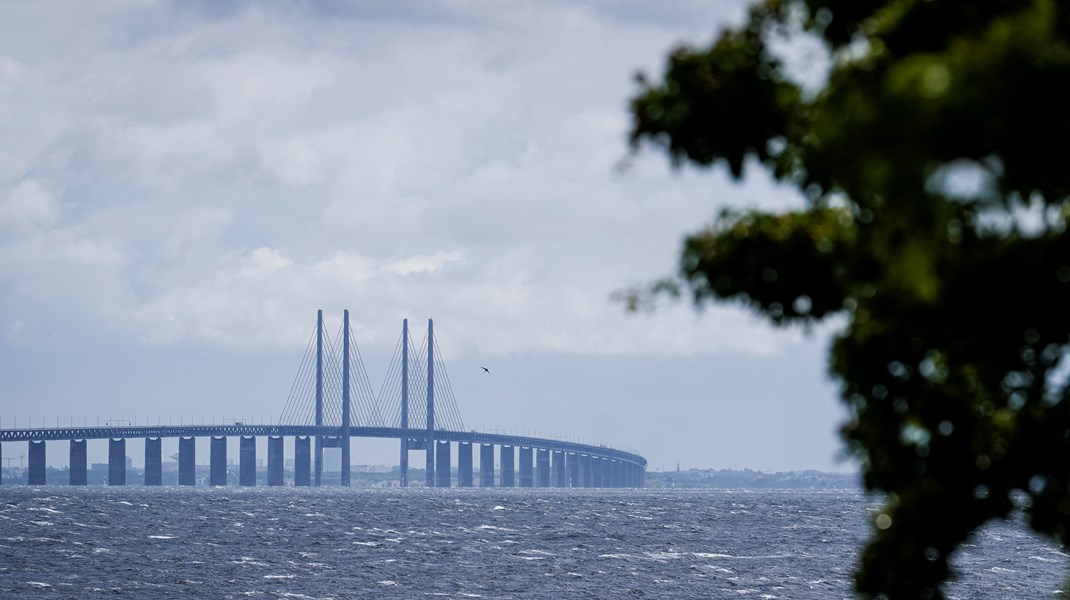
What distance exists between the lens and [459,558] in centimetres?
6119

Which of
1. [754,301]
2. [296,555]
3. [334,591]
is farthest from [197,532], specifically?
[754,301]

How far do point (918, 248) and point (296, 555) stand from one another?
56.5 m

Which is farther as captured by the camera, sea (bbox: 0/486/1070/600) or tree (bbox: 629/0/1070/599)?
sea (bbox: 0/486/1070/600)

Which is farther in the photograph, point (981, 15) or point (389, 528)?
point (389, 528)

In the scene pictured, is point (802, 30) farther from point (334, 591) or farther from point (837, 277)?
point (334, 591)

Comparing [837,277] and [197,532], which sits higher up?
[837,277]

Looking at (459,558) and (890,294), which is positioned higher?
(890,294)

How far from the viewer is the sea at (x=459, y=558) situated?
49.0 metres

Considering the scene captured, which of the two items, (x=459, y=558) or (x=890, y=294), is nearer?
(x=890, y=294)

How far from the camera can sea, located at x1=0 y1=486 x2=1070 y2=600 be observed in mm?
48969

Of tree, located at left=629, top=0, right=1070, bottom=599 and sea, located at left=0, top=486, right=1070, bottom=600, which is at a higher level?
tree, located at left=629, top=0, right=1070, bottom=599

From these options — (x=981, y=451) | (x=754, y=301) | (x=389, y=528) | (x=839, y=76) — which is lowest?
(x=389, y=528)

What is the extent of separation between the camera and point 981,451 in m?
11.7

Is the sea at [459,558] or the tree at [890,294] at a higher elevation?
the tree at [890,294]
